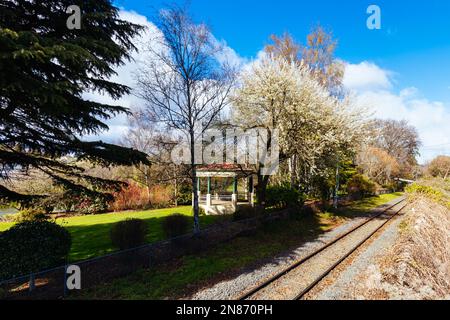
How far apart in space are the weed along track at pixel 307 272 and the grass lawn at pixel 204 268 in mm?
1261

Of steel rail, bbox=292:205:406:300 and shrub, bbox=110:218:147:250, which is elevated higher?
shrub, bbox=110:218:147:250

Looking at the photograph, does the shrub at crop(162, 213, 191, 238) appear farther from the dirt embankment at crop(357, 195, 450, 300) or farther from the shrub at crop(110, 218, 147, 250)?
the dirt embankment at crop(357, 195, 450, 300)

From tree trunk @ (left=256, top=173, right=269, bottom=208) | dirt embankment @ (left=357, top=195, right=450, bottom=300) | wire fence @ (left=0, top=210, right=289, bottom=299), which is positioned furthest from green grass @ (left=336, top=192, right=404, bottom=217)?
wire fence @ (left=0, top=210, right=289, bottom=299)

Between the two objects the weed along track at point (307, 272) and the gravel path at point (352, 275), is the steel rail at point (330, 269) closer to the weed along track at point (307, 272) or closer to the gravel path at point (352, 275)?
the weed along track at point (307, 272)

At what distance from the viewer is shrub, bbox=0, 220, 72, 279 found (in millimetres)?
6617

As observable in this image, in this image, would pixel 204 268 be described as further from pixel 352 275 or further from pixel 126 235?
pixel 352 275

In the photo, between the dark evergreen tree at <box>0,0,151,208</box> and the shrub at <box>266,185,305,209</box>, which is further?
the shrub at <box>266,185,305,209</box>

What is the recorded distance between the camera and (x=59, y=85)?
5.31m

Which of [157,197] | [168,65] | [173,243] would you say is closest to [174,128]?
[168,65]

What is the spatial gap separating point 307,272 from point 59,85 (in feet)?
29.5

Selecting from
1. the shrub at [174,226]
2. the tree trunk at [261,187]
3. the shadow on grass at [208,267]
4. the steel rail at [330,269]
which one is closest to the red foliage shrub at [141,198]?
the tree trunk at [261,187]

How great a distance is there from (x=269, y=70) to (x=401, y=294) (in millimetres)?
12807

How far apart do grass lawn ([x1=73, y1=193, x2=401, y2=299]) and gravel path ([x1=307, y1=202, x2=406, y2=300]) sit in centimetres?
256
